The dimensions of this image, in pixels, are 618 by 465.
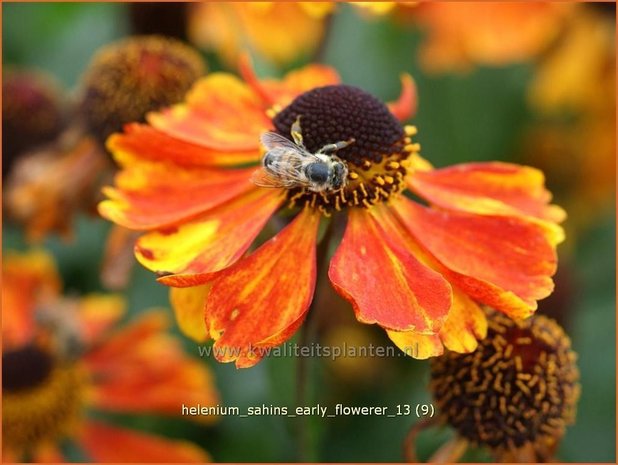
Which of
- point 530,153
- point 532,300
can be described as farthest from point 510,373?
point 530,153

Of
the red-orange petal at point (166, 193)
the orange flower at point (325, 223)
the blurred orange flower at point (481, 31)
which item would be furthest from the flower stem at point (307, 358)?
the blurred orange flower at point (481, 31)

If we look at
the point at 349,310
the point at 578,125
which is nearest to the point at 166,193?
the point at 349,310

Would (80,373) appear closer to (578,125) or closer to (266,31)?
(266,31)

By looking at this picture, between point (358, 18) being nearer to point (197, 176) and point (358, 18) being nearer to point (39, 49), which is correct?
point (39, 49)

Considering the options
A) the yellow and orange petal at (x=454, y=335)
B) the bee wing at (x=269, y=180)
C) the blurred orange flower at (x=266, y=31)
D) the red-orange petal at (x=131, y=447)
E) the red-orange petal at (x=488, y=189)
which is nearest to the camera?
the yellow and orange petal at (x=454, y=335)

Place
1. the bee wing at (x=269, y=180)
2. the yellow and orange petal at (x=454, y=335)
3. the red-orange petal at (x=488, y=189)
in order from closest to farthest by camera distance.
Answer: the yellow and orange petal at (x=454, y=335) < the bee wing at (x=269, y=180) < the red-orange petal at (x=488, y=189)

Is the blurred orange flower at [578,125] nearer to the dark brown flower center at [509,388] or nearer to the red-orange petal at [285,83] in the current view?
the red-orange petal at [285,83]

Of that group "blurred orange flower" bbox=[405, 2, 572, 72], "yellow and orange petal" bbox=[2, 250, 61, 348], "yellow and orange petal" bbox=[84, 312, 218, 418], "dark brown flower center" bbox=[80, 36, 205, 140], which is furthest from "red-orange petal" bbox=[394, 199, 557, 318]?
"blurred orange flower" bbox=[405, 2, 572, 72]
